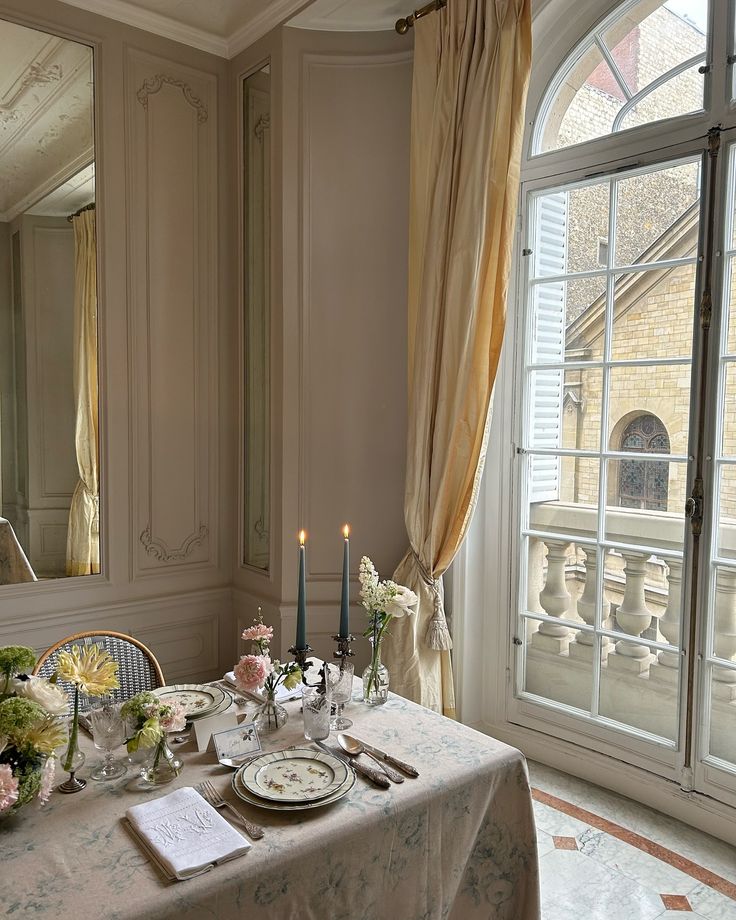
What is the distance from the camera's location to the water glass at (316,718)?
1648 mm

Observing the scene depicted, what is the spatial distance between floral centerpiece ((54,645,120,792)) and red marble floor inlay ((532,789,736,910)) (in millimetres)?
1774

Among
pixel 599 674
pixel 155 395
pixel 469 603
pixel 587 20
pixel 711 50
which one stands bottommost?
pixel 599 674

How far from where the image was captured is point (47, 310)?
2.96 metres

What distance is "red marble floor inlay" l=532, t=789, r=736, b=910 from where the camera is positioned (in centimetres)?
225

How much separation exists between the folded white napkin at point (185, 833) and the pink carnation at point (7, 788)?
0.22 meters

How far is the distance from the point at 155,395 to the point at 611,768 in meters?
2.41

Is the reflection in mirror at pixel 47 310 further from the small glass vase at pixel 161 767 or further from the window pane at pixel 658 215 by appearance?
the window pane at pixel 658 215

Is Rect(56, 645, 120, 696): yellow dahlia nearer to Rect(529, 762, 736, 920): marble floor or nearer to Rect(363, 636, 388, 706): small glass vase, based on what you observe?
Rect(363, 636, 388, 706): small glass vase

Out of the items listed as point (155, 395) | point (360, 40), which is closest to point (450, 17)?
point (360, 40)

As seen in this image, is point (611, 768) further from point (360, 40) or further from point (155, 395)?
point (360, 40)

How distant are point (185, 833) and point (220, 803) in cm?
11

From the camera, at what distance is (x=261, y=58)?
127 inches

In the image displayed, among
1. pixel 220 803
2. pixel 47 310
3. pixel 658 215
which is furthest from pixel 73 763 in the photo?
pixel 658 215

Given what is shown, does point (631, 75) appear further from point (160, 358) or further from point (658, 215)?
point (160, 358)
